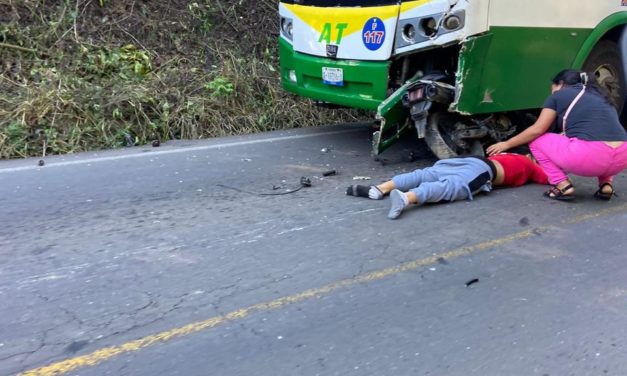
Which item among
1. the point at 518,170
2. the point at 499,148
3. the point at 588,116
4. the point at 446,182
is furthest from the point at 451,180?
the point at 588,116

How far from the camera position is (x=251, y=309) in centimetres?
320

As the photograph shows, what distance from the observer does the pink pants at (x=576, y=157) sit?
16.0 feet

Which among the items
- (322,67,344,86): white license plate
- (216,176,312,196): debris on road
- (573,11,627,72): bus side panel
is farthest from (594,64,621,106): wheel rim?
(216,176,312,196): debris on road

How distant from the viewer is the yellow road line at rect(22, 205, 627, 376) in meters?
2.68

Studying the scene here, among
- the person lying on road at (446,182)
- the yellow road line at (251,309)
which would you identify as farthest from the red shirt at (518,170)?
the yellow road line at (251,309)

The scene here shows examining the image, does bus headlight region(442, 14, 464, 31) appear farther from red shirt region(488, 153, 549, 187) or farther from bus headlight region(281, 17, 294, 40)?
bus headlight region(281, 17, 294, 40)

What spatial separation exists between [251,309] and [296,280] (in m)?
0.42

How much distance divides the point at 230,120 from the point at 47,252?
14.5 feet

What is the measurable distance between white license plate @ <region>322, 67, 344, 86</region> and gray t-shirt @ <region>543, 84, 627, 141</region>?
213cm

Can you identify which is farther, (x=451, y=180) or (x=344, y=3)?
(x=344, y=3)

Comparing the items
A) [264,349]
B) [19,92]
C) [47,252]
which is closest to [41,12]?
[19,92]

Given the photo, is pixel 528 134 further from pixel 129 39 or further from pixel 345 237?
pixel 129 39

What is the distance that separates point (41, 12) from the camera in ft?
29.8

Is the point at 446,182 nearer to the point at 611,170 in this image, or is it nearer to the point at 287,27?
the point at 611,170
